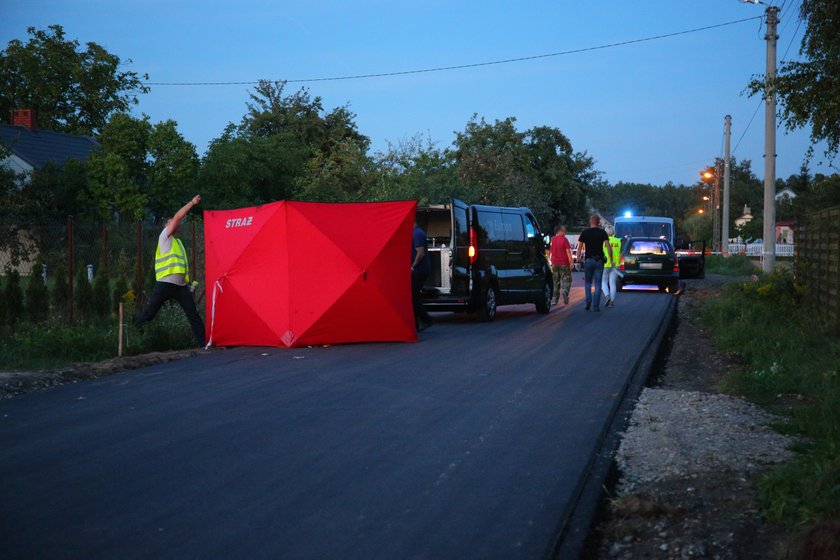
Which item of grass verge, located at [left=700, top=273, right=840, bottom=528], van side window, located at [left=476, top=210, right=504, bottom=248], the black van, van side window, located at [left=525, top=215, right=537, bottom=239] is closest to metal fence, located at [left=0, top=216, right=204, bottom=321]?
the black van

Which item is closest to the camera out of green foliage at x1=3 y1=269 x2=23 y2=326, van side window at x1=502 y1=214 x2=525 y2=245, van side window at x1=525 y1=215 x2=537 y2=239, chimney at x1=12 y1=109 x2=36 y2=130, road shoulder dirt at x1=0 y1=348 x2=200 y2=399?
road shoulder dirt at x1=0 y1=348 x2=200 y2=399

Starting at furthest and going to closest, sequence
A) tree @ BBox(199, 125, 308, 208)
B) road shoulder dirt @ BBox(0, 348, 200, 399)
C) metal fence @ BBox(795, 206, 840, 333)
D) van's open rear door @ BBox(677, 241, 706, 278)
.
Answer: tree @ BBox(199, 125, 308, 208) → van's open rear door @ BBox(677, 241, 706, 278) → metal fence @ BBox(795, 206, 840, 333) → road shoulder dirt @ BBox(0, 348, 200, 399)

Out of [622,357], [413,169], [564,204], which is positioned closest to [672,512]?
[622,357]

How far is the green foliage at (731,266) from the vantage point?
4337cm

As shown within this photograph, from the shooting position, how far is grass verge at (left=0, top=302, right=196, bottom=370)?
12484mm

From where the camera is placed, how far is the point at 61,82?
58656mm

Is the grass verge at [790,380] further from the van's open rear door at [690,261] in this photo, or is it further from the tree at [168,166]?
the tree at [168,166]

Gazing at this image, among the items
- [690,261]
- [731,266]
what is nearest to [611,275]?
[690,261]

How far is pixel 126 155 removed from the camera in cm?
3956

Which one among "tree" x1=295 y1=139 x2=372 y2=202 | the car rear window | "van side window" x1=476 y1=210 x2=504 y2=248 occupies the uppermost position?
"tree" x1=295 y1=139 x2=372 y2=202

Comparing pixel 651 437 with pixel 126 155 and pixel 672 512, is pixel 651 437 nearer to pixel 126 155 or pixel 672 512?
pixel 672 512

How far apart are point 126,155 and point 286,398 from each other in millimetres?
32607

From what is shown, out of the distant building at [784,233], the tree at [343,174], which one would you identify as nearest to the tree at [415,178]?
the tree at [343,174]

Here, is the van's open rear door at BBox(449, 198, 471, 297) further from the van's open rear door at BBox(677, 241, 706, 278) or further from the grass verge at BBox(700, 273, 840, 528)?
the van's open rear door at BBox(677, 241, 706, 278)
